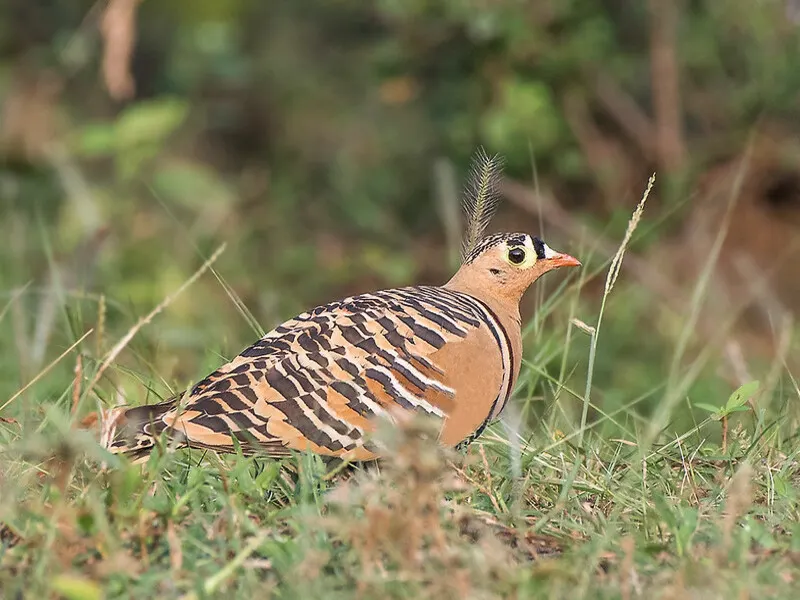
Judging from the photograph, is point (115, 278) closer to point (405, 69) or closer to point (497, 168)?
point (405, 69)

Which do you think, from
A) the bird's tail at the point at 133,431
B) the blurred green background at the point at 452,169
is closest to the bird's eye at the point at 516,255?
the bird's tail at the point at 133,431

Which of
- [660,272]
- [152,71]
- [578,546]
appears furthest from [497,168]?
[152,71]

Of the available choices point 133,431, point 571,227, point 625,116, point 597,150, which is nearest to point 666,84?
point 625,116

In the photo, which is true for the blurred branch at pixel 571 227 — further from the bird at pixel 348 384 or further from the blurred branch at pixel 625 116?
the bird at pixel 348 384

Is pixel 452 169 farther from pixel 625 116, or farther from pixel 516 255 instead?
pixel 516 255

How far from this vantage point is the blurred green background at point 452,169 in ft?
24.4

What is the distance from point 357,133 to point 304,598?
7683 millimetres

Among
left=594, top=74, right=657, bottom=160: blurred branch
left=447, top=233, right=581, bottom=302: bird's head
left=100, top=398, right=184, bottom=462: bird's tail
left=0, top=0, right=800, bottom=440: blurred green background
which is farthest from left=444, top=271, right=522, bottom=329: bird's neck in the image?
left=594, top=74, right=657, bottom=160: blurred branch

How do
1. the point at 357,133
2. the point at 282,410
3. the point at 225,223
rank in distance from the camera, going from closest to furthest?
the point at 282,410 → the point at 225,223 → the point at 357,133

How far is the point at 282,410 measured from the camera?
3.39 m

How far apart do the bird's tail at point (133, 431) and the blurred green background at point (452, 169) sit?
112 inches

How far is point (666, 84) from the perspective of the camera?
808 centimetres

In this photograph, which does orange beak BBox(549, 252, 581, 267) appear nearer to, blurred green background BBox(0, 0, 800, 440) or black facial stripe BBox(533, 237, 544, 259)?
black facial stripe BBox(533, 237, 544, 259)

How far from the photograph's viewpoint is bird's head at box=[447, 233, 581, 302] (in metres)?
4.01
